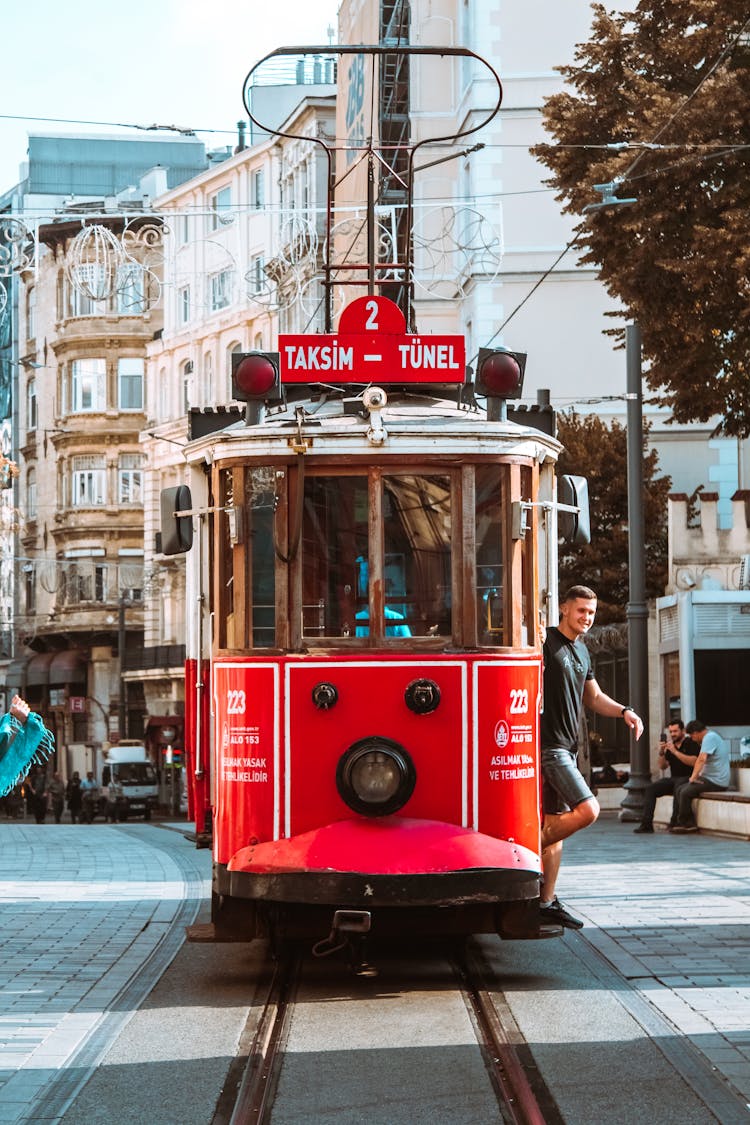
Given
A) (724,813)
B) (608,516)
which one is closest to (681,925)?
(724,813)

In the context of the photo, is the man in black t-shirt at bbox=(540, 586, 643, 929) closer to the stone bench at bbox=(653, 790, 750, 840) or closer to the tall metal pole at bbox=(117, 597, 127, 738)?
the stone bench at bbox=(653, 790, 750, 840)

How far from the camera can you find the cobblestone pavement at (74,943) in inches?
344

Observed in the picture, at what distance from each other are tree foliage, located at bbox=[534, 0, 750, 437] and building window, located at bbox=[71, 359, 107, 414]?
4989cm

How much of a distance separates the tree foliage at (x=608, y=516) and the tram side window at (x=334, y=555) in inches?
1060

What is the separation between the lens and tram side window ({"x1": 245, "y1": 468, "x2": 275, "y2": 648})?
420 inches

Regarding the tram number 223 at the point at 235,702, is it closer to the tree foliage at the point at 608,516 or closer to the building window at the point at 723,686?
the building window at the point at 723,686

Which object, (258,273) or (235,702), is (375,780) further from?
(258,273)

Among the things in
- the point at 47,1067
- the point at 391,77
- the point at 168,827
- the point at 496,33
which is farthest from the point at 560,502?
the point at 391,77

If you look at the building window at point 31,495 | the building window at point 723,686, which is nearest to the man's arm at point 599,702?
the building window at point 723,686

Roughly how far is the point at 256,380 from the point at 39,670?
205 feet

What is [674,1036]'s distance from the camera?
8.82 meters

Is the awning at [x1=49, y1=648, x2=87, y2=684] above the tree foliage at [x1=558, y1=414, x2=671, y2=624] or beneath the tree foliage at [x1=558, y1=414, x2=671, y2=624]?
beneath

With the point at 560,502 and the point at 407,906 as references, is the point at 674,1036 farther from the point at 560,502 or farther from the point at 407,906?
the point at 560,502

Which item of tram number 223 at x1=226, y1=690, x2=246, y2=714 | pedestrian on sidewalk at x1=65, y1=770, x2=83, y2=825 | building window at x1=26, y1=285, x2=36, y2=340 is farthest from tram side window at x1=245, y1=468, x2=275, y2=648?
building window at x1=26, y1=285, x2=36, y2=340
